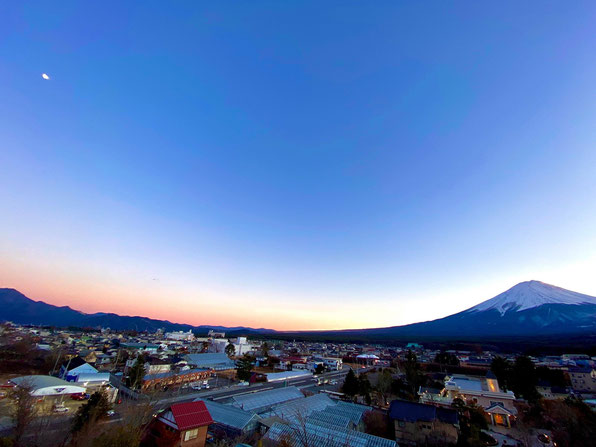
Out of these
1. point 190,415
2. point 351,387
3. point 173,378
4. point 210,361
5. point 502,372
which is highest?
point 502,372

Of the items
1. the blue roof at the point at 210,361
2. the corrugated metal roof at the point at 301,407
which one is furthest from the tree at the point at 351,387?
the blue roof at the point at 210,361

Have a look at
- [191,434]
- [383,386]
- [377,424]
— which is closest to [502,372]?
[383,386]

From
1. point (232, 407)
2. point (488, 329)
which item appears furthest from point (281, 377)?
point (488, 329)

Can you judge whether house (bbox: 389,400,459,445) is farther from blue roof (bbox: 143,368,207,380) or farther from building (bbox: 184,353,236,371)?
building (bbox: 184,353,236,371)

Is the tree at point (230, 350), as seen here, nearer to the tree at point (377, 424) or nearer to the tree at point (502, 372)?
the tree at point (502, 372)

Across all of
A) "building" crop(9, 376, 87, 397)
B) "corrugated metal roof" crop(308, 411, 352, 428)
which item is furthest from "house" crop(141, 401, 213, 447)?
"building" crop(9, 376, 87, 397)

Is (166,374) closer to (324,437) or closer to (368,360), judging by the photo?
(324,437)
